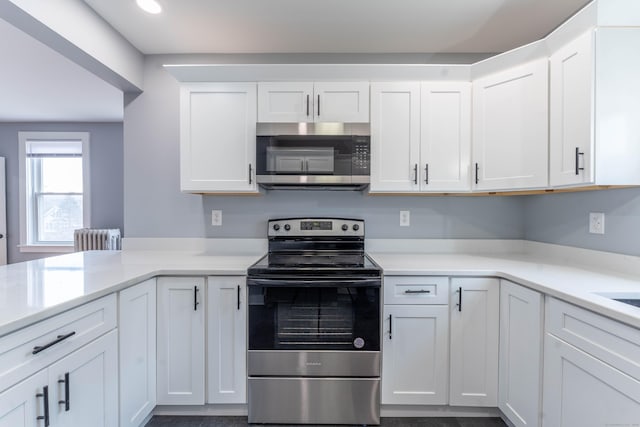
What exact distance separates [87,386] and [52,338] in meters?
0.31

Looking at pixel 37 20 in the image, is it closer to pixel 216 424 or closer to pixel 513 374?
pixel 216 424

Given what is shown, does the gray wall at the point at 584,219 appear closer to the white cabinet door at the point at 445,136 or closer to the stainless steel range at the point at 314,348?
the white cabinet door at the point at 445,136

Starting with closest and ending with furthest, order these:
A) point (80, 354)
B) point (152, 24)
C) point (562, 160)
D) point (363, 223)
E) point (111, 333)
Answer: point (80, 354), point (111, 333), point (562, 160), point (152, 24), point (363, 223)

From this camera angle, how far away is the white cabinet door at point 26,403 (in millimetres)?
933

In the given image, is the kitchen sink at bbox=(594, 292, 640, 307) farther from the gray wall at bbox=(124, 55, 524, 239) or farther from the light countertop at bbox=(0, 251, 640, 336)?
the gray wall at bbox=(124, 55, 524, 239)

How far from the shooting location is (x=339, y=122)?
2.07 metres

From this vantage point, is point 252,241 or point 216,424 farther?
point 252,241

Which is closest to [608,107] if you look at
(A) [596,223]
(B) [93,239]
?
(A) [596,223]

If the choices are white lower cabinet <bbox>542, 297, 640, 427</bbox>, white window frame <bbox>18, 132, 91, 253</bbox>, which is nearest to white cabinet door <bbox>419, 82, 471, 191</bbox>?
white lower cabinet <bbox>542, 297, 640, 427</bbox>

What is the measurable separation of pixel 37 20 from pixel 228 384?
81.3 inches

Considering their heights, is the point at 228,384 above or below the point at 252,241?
below

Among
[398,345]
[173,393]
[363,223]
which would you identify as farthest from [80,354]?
[363,223]

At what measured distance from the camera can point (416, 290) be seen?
1774mm

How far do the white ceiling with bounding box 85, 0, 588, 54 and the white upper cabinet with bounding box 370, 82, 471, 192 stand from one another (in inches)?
14.3
